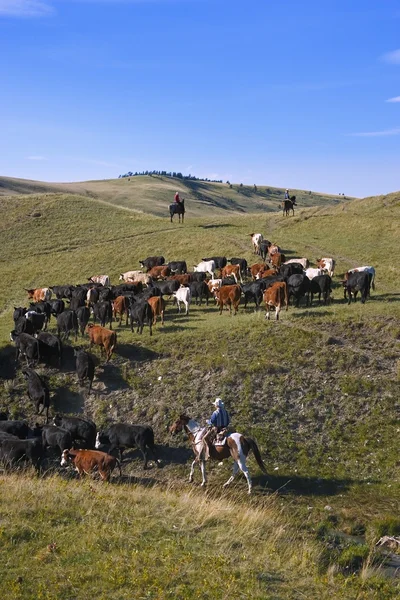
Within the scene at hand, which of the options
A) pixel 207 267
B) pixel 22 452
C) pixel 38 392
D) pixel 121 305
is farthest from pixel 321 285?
pixel 22 452

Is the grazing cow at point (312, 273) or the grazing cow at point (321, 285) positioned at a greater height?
the grazing cow at point (312, 273)

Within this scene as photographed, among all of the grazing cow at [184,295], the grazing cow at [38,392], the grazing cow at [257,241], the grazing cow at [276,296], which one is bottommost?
the grazing cow at [38,392]

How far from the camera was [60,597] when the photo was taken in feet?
24.0

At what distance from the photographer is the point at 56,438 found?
48.9 ft

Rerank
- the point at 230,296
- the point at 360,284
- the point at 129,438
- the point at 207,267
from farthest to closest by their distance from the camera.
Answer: the point at 207,267 → the point at 230,296 → the point at 360,284 → the point at 129,438

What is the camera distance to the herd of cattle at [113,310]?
585 inches

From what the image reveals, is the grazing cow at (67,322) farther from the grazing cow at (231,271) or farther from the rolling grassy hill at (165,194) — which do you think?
the rolling grassy hill at (165,194)

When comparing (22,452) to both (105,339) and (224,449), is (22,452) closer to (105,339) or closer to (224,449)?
(224,449)

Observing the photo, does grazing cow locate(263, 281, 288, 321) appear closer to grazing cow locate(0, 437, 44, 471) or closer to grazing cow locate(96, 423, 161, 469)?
grazing cow locate(96, 423, 161, 469)

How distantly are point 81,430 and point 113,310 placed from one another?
1028cm

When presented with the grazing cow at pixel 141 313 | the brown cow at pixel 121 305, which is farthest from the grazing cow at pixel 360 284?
the brown cow at pixel 121 305

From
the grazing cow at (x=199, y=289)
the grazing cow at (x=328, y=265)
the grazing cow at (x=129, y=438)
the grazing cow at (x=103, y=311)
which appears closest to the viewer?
the grazing cow at (x=129, y=438)

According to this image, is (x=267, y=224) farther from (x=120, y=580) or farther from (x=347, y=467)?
(x=120, y=580)

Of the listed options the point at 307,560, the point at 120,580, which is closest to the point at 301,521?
the point at 307,560
